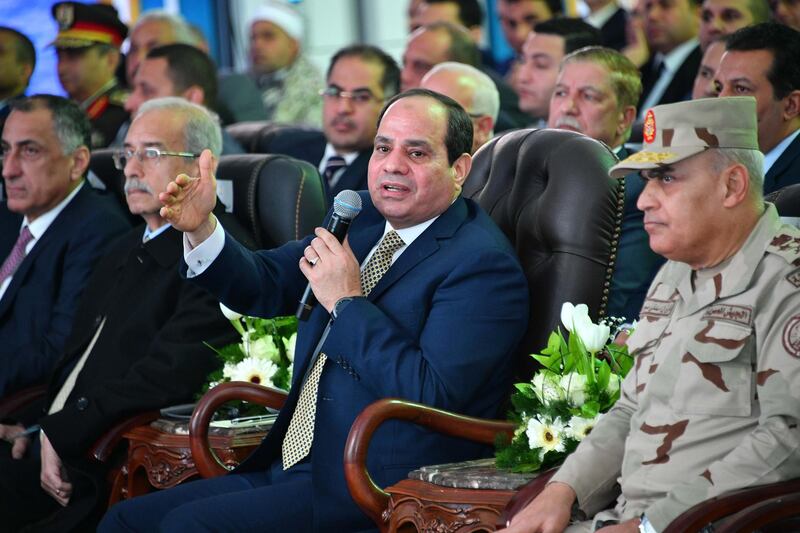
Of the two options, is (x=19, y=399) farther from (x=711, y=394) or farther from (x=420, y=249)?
(x=711, y=394)

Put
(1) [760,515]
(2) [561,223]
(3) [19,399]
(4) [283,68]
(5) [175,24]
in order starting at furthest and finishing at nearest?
1. (4) [283,68]
2. (5) [175,24]
3. (3) [19,399]
4. (2) [561,223]
5. (1) [760,515]

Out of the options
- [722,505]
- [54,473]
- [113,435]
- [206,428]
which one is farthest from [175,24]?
[722,505]

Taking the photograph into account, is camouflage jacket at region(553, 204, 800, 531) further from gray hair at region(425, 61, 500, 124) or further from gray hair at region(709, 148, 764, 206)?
gray hair at region(425, 61, 500, 124)

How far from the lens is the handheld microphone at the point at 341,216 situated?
10.0 feet

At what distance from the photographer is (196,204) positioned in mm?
3154

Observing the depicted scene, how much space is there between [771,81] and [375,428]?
81.8 inches

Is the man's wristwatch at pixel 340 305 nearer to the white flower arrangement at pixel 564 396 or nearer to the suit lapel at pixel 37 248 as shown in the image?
the white flower arrangement at pixel 564 396

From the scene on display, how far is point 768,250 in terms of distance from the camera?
8.10 feet

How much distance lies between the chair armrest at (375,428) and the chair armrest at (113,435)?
3.82ft

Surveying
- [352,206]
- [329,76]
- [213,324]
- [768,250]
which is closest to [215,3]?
[329,76]

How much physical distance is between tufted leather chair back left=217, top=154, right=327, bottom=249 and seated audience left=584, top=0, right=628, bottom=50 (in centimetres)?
331

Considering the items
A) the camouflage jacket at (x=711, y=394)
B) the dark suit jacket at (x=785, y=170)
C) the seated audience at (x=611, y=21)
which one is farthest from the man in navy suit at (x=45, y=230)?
the seated audience at (x=611, y=21)

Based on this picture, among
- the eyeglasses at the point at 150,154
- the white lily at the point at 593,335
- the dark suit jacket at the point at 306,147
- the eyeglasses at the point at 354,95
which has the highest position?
the eyeglasses at the point at 354,95

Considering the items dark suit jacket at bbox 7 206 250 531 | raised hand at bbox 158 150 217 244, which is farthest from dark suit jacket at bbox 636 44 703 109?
raised hand at bbox 158 150 217 244
